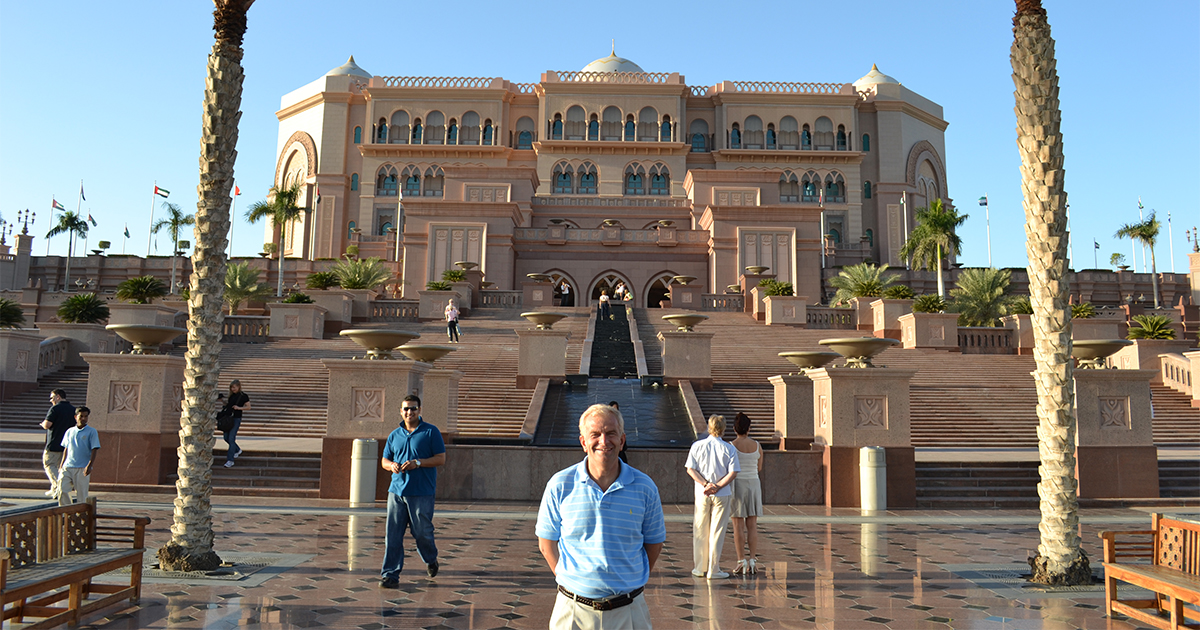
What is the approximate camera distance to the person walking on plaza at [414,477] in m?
7.21

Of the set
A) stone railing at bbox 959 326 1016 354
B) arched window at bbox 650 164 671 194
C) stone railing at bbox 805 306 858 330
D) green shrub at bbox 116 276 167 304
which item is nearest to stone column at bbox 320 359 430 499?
stone railing at bbox 959 326 1016 354

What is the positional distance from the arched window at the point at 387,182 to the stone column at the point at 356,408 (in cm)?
4901

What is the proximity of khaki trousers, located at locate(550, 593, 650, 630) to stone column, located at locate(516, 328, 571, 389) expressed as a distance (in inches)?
651

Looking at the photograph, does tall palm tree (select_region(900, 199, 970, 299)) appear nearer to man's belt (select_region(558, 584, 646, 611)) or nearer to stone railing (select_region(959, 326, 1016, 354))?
stone railing (select_region(959, 326, 1016, 354))

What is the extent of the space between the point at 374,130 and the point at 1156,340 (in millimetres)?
51607

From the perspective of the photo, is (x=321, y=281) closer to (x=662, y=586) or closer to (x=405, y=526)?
(x=405, y=526)

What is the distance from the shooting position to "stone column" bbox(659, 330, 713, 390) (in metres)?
20.2

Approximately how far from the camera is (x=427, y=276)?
140 ft

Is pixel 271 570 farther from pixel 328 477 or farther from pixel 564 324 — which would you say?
pixel 564 324

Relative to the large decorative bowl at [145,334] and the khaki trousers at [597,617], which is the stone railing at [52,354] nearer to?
the large decorative bowl at [145,334]

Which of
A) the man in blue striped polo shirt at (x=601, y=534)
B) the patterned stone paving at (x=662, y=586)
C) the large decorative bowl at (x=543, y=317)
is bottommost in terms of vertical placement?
the patterned stone paving at (x=662, y=586)

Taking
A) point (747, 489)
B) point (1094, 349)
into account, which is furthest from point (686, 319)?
point (747, 489)

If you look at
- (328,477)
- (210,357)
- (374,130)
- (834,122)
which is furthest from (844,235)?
(210,357)

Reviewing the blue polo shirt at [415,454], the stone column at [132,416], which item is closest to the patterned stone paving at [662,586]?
the blue polo shirt at [415,454]
